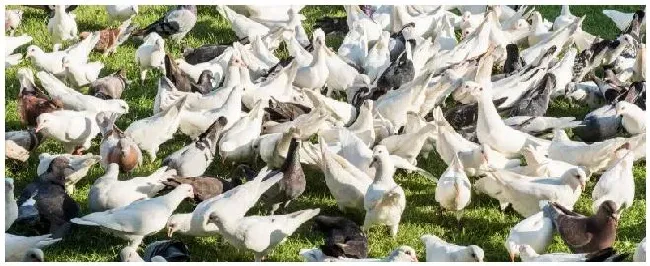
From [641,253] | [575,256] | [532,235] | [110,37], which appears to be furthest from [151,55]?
[641,253]

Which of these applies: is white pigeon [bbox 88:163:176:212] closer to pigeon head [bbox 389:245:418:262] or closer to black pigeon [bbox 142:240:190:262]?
black pigeon [bbox 142:240:190:262]

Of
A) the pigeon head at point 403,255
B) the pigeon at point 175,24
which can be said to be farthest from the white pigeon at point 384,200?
the pigeon at point 175,24

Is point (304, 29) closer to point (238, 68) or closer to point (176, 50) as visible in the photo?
point (176, 50)

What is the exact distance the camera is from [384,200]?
6.90 metres

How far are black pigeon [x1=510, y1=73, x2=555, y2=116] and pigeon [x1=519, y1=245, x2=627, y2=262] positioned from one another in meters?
2.56

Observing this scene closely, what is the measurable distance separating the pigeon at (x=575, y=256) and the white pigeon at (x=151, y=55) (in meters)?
4.69

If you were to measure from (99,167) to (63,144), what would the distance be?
425 mm

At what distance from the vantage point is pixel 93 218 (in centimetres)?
679

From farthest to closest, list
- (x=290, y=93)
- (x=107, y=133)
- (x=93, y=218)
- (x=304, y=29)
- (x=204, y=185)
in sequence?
(x=304, y=29), (x=290, y=93), (x=107, y=133), (x=204, y=185), (x=93, y=218)

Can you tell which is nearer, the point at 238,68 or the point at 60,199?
the point at 60,199

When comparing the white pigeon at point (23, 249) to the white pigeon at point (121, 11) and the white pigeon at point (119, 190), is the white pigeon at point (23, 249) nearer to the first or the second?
the white pigeon at point (119, 190)

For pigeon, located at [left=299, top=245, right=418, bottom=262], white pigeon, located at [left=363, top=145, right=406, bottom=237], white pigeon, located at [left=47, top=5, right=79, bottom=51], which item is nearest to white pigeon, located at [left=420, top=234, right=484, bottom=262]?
pigeon, located at [left=299, top=245, right=418, bottom=262]

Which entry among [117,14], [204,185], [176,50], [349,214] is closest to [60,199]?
[204,185]

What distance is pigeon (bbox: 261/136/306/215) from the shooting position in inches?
287
